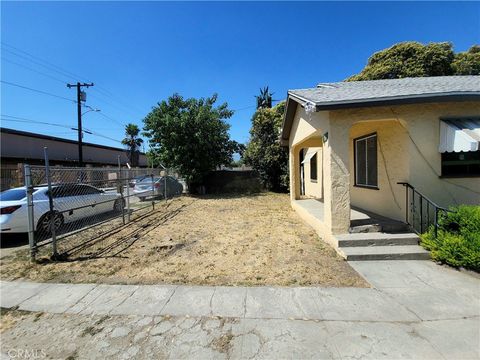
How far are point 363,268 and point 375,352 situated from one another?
7.29 feet

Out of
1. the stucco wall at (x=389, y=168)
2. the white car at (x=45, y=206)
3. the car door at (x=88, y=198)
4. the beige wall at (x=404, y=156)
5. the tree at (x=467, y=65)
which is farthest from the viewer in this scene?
the tree at (x=467, y=65)

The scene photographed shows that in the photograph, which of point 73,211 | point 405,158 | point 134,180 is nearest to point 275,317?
point 405,158

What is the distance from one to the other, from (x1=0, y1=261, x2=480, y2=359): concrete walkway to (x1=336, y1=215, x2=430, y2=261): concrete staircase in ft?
1.72

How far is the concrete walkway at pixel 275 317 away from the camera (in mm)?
2633

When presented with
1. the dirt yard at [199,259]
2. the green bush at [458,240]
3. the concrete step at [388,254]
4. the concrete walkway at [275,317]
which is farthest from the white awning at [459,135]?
the dirt yard at [199,259]

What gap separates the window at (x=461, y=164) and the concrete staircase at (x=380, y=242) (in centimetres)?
168

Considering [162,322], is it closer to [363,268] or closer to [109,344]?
[109,344]

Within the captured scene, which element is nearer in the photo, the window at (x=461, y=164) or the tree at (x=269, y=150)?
the window at (x=461, y=164)

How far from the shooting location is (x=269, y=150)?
17234 millimetres

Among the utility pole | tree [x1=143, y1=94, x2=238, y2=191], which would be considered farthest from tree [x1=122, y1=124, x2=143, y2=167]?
tree [x1=143, y1=94, x2=238, y2=191]

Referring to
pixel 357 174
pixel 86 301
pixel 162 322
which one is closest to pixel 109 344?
pixel 162 322

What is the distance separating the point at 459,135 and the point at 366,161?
2.86m

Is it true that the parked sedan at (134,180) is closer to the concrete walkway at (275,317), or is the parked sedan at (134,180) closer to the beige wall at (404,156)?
the concrete walkway at (275,317)

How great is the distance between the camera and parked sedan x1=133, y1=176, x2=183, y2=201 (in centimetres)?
1377
